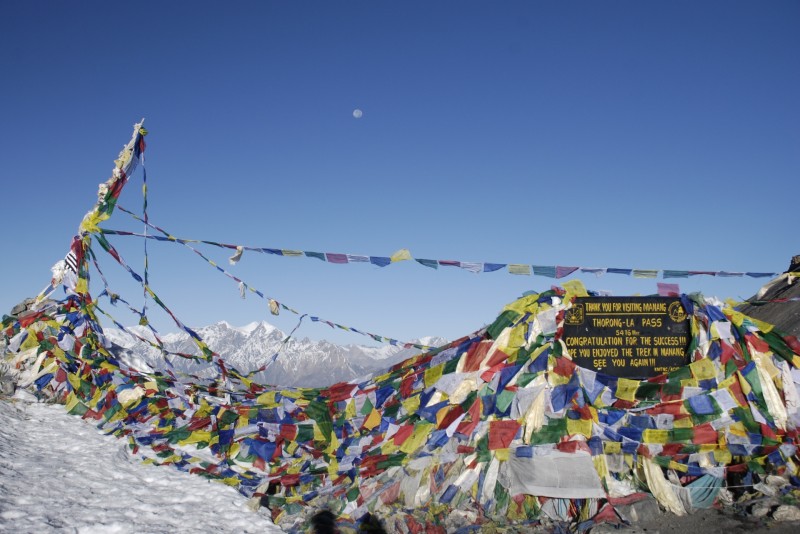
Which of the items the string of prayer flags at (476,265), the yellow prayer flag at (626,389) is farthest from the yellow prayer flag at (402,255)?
the yellow prayer flag at (626,389)

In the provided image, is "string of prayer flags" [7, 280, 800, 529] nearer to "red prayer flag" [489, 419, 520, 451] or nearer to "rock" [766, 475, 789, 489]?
"red prayer flag" [489, 419, 520, 451]

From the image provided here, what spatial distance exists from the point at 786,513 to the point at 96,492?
34.2ft

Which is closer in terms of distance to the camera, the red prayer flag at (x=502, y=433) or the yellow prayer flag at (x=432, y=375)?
the red prayer flag at (x=502, y=433)

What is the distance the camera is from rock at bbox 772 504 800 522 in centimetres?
761

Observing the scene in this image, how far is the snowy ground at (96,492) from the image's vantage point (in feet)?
24.9

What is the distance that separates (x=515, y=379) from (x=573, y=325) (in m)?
1.57

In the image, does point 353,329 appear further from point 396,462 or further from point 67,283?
point 67,283

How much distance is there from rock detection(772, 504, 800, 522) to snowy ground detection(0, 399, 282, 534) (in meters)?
7.25

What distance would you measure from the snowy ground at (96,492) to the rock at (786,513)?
7.25 metres

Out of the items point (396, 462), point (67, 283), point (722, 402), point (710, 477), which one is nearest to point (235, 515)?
point (396, 462)

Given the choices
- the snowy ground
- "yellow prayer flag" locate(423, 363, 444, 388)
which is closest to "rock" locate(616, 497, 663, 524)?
"yellow prayer flag" locate(423, 363, 444, 388)

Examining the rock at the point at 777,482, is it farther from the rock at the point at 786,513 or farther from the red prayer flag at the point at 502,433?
the red prayer flag at the point at 502,433

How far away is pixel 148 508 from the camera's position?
335 inches

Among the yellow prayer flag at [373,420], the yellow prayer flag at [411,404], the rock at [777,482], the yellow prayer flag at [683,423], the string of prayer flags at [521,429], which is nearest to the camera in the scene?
the rock at [777,482]
